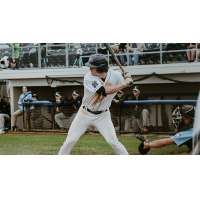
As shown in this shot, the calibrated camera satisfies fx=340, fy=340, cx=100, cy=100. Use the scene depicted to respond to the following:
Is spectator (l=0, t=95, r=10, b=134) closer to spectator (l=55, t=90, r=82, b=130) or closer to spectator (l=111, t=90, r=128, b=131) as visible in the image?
spectator (l=55, t=90, r=82, b=130)

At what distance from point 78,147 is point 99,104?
3.94 ft

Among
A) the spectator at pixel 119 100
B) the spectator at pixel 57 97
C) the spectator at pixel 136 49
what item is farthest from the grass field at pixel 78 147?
the spectator at pixel 136 49

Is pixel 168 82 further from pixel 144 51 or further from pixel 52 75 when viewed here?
pixel 52 75

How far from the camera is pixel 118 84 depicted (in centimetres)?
565

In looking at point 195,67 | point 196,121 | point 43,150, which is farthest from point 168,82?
point 43,150

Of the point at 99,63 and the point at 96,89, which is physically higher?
the point at 99,63

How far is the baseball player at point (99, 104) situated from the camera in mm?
5402

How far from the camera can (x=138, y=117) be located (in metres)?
7.00

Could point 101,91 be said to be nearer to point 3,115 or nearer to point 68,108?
point 68,108

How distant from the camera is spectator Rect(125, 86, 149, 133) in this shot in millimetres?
6794

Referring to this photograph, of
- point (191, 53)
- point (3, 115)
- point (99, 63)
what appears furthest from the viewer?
point (3, 115)

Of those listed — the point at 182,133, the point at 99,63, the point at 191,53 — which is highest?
the point at 191,53

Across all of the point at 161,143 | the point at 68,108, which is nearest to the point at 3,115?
the point at 68,108

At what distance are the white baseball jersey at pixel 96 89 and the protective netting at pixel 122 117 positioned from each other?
93 cm
